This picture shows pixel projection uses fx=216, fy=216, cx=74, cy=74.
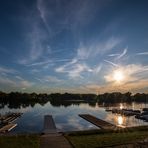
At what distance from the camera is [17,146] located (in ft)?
66.3

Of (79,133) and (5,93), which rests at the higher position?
(5,93)

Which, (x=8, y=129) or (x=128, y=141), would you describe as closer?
(x=128, y=141)

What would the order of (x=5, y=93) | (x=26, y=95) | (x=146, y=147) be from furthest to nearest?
(x=26, y=95) → (x=5, y=93) → (x=146, y=147)

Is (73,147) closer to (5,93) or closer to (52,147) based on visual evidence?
(52,147)

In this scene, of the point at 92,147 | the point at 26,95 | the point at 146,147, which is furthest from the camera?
the point at 26,95

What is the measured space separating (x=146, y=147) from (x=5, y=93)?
16025cm

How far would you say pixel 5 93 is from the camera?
6545 inches

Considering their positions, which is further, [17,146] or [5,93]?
[5,93]

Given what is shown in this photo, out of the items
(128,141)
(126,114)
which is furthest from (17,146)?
(126,114)

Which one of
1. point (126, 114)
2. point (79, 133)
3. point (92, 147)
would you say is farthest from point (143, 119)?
point (92, 147)

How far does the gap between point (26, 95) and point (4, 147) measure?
169 m

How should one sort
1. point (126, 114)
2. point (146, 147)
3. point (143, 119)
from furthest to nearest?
1. point (126, 114)
2. point (143, 119)
3. point (146, 147)

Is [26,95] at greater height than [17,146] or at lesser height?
greater

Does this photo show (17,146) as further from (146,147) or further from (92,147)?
(146,147)
